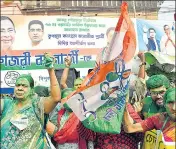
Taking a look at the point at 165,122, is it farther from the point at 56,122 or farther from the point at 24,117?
the point at 56,122

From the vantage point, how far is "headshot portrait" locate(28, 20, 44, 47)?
1034 cm

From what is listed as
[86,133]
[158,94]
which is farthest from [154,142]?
[86,133]

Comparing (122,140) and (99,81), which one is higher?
(99,81)

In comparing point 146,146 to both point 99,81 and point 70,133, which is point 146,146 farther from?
point 70,133

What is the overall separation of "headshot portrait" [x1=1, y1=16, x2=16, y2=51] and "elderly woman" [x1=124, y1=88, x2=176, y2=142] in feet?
24.4

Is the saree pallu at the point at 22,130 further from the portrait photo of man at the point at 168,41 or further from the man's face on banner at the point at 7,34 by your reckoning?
the portrait photo of man at the point at 168,41

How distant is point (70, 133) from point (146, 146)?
0.82m

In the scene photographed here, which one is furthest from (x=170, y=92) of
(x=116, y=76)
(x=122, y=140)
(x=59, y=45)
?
(x=59, y=45)

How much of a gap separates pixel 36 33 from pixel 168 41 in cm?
321

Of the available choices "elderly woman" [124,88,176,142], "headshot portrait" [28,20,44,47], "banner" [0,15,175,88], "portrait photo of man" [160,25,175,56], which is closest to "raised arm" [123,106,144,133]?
"elderly woman" [124,88,176,142]

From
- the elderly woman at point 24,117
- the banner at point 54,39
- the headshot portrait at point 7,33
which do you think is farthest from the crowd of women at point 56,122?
the headshot portrait at point 7,33

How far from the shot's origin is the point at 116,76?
10.4 feet

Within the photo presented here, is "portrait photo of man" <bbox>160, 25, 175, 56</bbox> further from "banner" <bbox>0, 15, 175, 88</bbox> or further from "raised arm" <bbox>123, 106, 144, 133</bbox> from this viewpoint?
"raised arm" <bbox>123, 106, 144, 133</bbox>

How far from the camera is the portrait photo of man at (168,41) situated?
10734 millimetres
